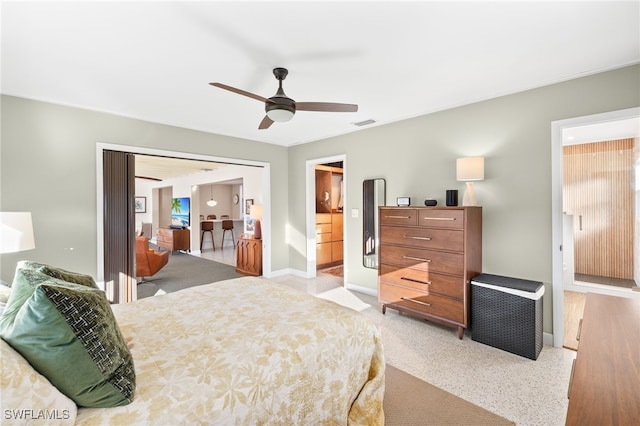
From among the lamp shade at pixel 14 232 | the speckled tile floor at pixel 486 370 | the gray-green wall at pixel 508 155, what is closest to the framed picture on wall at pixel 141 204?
the lamp shade at pixel 14 232

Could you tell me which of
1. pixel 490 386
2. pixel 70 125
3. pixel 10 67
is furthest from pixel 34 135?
pixel 490 386

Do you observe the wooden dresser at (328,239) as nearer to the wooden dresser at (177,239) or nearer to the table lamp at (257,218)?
the table lamp at (257,218)

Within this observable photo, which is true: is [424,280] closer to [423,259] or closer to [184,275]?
[423,259]

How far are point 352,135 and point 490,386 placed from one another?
3664mm

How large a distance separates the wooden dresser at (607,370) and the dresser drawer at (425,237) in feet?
4.57

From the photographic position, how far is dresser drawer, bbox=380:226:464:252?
2.95 metres

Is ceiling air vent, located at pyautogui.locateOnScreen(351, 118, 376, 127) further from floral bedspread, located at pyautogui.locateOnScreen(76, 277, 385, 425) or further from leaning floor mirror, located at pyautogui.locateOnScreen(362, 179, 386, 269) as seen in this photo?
floral bedspread, located at pyautogui.locateOnScreen(76, 277, 385, 425)

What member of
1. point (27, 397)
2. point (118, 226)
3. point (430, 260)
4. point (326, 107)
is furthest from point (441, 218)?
point (118, 226)

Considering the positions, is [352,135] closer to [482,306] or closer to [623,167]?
[482,306]

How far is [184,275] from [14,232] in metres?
3.83

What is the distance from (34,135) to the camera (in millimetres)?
3113

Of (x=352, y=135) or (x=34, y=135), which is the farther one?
(x=352, y=135)

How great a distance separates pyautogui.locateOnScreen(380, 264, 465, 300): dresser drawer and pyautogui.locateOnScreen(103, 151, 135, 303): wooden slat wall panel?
338 cm

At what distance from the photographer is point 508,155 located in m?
3.08
